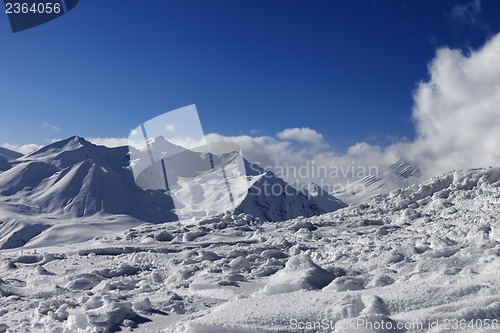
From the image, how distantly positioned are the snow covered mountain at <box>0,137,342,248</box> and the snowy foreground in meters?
71.5

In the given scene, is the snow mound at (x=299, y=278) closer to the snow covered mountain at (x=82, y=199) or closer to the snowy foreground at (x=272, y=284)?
the snowy foreground at (x=272, y=284)

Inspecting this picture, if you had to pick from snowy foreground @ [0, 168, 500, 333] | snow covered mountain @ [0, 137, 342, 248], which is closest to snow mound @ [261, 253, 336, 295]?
snowy foreground @ [0, 168, 500, 333]

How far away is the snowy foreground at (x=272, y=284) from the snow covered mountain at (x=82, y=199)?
71510 millimetres

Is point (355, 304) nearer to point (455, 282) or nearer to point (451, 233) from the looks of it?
point (455, 282)

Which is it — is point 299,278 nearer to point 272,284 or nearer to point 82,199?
point 272,284

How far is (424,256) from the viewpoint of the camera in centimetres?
1038

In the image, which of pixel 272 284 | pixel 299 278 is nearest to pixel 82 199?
pixel 272 284

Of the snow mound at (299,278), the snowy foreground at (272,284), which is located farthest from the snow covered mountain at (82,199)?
the snow mound at (299,278)

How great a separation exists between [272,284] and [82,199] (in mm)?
113321

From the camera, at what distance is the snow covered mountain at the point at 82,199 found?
304 feet

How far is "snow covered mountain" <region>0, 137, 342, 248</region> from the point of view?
304 ft

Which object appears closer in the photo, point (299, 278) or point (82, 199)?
point (299, 278)

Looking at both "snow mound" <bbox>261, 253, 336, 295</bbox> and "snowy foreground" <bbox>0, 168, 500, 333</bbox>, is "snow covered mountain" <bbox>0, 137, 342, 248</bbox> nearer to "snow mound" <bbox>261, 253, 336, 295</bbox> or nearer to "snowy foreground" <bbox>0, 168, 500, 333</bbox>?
"snowy foreground" <bbox>0, 168, 500, 333</bbox>

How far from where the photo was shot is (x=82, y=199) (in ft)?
369
